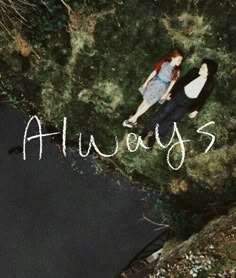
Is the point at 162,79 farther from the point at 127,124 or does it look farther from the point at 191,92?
the point at 127,124

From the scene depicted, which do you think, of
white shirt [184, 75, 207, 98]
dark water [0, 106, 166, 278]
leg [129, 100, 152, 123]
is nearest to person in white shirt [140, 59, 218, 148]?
white shirt [184, 75, 207, 98]

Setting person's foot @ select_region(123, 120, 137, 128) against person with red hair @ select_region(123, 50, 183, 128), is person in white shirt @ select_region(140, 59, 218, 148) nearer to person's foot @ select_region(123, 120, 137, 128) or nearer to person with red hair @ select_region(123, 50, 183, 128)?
person with red hair @ select_region(123, 50, 183, 128)

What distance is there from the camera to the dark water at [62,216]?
22.9 ft

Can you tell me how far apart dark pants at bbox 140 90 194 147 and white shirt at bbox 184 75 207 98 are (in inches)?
2.2

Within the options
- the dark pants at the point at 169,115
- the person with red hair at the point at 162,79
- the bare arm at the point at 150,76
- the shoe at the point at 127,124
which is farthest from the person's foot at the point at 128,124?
the bare arm at the point at 150,76

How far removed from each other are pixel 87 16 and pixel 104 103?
1034 mm

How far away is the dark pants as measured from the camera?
6.60 m

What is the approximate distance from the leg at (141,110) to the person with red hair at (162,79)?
0.16 ft

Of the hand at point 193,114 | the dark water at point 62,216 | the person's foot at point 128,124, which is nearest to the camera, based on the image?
the hand at point 193,114

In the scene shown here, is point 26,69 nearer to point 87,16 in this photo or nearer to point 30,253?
point 87,16

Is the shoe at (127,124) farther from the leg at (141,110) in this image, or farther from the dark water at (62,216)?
the dark water at (62,216)

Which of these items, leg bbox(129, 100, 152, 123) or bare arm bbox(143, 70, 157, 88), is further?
leg bbox(129, 100, 152, 123)

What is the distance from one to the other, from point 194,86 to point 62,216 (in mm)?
2223

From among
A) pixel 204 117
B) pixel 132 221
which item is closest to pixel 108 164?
pixel 132 221
